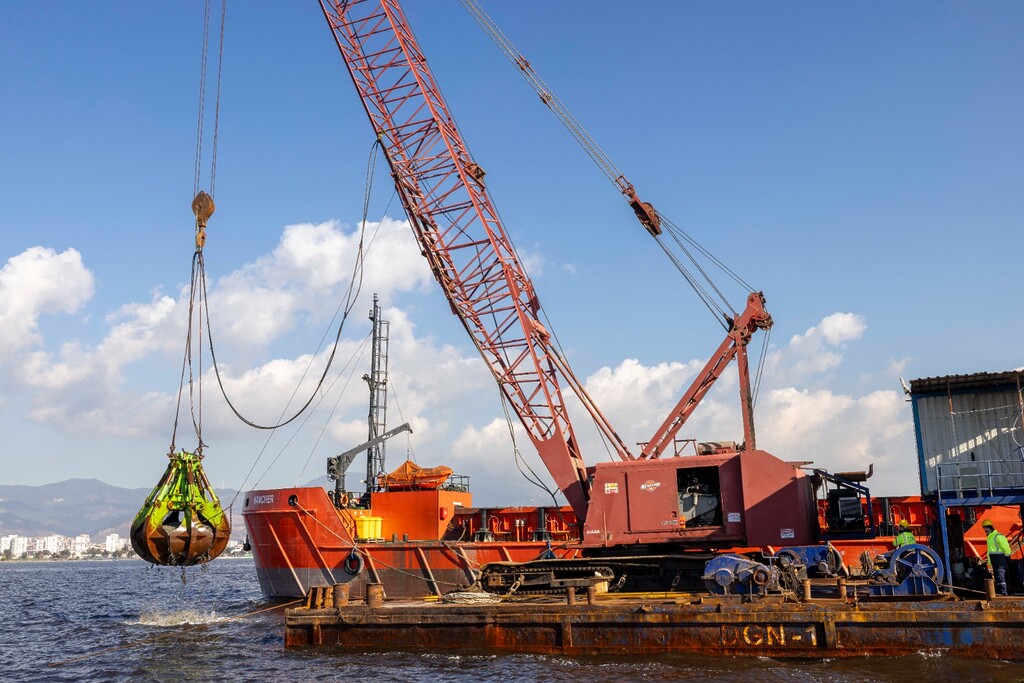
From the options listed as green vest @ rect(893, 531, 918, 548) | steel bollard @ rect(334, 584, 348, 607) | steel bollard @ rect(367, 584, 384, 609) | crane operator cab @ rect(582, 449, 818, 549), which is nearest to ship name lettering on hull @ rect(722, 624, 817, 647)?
green vest @ rect(893, 531, 918, 548)

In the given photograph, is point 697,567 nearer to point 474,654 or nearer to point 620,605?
point 620,605

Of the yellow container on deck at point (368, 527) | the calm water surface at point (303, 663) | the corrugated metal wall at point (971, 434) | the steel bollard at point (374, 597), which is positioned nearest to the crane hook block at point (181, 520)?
the calm water surface at point (303, 663)

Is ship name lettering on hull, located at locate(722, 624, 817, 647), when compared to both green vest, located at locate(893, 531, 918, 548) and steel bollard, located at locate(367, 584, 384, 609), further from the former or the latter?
steel bollard, located at locate(367, 584, 384, 609)

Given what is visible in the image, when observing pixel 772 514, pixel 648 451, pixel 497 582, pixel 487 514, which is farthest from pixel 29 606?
pixel 772 514

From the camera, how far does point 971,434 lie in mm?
21094

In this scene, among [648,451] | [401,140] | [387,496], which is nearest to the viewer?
[648,451]

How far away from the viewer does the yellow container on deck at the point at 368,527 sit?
92.4 ft

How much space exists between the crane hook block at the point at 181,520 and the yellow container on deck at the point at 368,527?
1199 cm

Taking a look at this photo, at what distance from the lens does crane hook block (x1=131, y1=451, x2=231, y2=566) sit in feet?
49.6

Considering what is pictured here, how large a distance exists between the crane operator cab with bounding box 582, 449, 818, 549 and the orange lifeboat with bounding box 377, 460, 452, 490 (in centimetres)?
984

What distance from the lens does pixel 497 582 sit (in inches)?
776

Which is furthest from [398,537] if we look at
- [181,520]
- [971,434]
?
[971,434]

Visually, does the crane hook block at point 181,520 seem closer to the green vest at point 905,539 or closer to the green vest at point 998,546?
the green vest at point 905,539

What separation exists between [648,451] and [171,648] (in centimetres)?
1471
